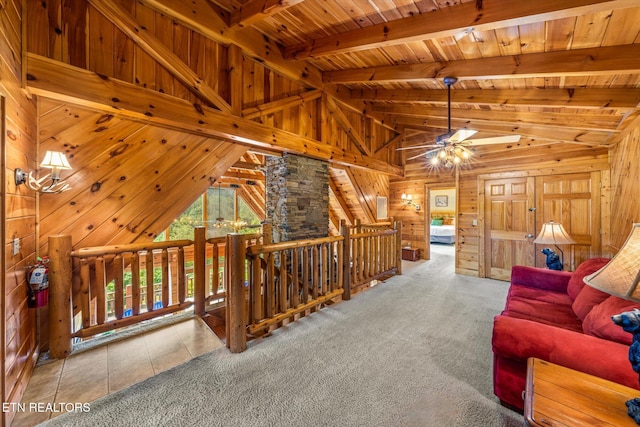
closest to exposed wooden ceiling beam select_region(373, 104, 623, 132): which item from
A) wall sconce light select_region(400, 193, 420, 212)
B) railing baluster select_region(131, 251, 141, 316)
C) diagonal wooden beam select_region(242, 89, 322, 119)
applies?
diagonal wooden beam select_region(242, 89, 322, 119)

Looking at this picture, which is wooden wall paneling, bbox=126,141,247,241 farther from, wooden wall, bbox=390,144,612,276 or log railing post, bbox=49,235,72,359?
wooden wall, bbox=390,144,612,276

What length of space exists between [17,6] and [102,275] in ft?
7.42

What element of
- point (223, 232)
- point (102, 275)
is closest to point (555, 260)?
point (102, 275)

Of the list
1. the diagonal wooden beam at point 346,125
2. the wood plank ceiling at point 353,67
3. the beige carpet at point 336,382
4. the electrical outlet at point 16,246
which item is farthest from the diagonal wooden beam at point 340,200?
the electrical outlet at point 16,246

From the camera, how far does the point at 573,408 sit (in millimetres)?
1133

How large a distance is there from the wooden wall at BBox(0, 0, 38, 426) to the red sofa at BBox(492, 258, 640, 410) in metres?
3.09

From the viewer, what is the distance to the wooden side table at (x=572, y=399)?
108 cm

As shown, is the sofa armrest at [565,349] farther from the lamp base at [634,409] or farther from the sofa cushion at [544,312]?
the sofa cushion at [544,312]

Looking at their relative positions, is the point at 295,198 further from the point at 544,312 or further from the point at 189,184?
the point at 544,312

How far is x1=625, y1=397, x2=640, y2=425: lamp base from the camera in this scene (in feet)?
3.41

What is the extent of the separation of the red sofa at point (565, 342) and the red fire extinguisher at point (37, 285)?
3466mm

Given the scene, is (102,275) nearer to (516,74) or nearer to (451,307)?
(451,307)

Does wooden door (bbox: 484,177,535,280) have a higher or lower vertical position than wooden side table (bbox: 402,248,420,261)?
higher

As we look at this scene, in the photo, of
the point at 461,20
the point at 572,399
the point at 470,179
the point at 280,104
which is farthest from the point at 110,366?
the point at 470,179
